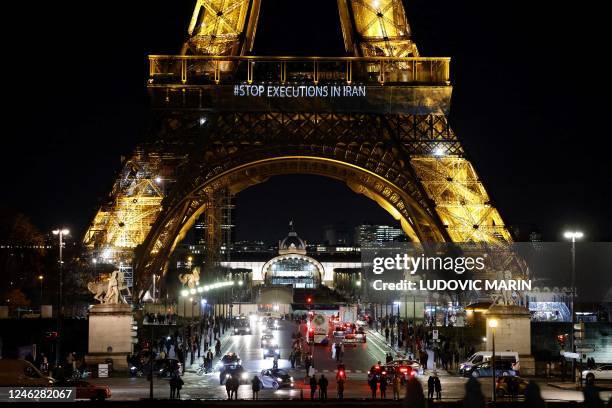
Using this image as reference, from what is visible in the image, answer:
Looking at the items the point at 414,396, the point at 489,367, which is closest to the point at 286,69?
the point at 489,367

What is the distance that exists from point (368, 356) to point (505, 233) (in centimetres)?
1171

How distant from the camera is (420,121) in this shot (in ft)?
214

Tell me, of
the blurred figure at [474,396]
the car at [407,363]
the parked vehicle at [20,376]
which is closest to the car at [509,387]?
the car at [407,363]

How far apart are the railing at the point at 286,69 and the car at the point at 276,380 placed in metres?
25.8

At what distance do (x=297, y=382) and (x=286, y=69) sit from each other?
2588cm

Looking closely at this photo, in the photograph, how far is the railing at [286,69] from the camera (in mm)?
64500

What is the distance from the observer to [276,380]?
43.4 meters

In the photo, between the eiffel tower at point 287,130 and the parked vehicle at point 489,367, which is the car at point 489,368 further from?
the eiffel tower at point 287,130

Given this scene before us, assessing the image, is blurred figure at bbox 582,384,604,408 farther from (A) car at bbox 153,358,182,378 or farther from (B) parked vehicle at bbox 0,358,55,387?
(A) car at bbox 153,358,182,378

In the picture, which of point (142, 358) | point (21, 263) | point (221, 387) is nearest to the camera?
point (221, 387)

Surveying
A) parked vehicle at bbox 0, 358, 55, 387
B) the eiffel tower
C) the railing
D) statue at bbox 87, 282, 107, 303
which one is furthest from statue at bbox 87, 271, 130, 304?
the railing

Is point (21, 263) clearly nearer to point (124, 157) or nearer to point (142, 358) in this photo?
point (124, 157)

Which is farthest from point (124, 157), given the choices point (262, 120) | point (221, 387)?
point (221, 387)

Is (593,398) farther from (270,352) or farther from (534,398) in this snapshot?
(270,352)
